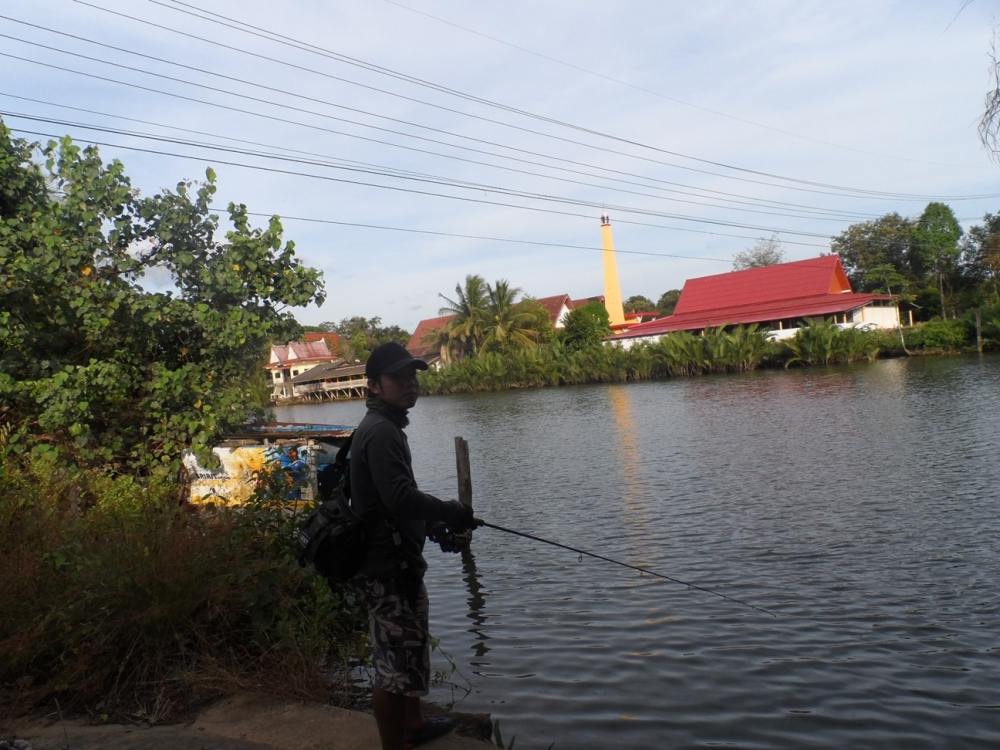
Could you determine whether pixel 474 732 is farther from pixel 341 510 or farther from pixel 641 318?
pixel 641 318

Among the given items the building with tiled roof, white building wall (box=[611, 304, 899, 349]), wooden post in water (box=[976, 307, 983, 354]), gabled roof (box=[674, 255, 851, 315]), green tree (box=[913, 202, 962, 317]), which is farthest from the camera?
the building with tiled roof

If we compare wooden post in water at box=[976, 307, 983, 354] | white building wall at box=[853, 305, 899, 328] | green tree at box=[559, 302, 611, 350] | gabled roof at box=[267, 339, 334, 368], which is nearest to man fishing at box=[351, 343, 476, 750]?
wooden post in water at box=[976, 307, 983, 354]

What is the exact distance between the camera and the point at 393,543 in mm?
3908

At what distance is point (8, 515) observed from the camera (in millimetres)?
6598

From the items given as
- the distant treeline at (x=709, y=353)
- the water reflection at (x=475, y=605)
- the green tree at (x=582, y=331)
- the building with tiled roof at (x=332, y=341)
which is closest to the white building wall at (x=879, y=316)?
the distant treeline at (x=709, y=353)

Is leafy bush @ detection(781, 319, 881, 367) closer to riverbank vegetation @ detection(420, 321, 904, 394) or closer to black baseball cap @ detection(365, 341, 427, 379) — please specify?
riverbank vegetation @ detection(420, 321, 904, 394)

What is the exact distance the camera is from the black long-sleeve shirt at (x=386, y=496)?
380 centimetres

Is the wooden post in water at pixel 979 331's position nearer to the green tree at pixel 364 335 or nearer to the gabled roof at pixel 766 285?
the gabled roof at pixel 766 285

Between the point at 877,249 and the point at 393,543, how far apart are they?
2570 inches

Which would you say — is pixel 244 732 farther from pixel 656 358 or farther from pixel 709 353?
pixel 656 358

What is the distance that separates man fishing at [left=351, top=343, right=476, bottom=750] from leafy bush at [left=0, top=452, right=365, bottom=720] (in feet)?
4.40

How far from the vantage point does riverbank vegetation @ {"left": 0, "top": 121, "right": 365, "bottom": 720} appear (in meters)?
4.98

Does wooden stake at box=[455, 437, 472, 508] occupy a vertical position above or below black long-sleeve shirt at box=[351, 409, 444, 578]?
below

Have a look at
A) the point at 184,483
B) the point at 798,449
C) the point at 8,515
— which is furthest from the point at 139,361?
the point at 798,449
